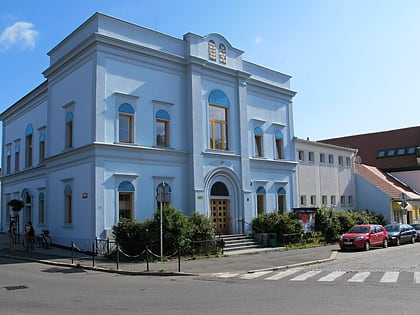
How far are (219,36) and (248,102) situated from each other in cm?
503

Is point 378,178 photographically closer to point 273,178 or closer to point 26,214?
point 273,178

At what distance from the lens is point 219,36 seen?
29.5 m

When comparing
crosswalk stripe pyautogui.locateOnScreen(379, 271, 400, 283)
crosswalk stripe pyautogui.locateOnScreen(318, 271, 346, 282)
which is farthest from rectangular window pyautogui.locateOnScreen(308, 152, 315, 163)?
crosswalk stripe pyautogui.locateOnScreen(379, 271, 400, 283)

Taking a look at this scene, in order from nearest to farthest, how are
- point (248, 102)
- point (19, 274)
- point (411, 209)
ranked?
point (19, 274), point (248, 102), point (411, 209)

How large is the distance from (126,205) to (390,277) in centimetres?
1414

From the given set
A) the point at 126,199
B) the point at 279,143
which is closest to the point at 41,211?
the point at 126,199

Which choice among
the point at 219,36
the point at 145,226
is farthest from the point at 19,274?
the point at 219,36

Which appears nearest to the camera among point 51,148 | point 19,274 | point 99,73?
point 19,274

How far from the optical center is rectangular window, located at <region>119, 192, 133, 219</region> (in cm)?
2367

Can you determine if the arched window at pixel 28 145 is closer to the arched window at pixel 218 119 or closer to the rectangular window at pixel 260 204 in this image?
the arched window at pixel 218 119

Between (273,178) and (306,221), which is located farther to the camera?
(273,178)

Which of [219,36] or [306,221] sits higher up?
[219,36]

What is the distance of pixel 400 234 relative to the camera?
97.6 ft

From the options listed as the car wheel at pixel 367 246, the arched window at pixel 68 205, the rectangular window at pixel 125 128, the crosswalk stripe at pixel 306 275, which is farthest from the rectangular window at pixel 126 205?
the car wheel at pixel 367 246
